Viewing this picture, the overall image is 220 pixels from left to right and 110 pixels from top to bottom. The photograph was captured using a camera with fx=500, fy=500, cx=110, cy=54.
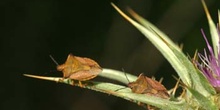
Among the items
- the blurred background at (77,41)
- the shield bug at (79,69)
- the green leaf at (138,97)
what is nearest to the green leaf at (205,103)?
the green leaf at (138,97)

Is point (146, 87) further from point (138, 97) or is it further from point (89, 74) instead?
point (89, 74)

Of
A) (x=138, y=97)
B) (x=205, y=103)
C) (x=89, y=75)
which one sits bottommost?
(x=205, y=103)

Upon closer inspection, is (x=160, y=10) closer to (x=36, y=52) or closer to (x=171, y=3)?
(x=171, y=3)

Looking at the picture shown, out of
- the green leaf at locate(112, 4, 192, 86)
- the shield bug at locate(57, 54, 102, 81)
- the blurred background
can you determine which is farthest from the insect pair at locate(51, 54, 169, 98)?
the blurred background

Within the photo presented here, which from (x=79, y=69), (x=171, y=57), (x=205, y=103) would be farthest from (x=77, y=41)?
(x=205, y=103)

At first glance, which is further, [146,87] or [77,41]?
[77,41]

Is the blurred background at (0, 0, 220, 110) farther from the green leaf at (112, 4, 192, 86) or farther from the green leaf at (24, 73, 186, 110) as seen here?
the green leaf at (24, 73, 186, 110)

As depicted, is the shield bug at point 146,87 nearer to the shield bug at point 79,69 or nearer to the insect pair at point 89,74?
the insect pair at point 89,74
